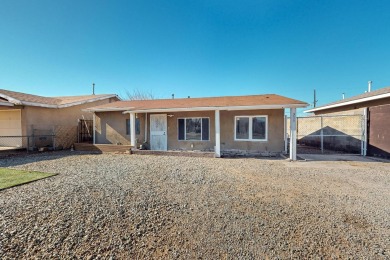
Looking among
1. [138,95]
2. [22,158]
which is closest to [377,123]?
[22,158]

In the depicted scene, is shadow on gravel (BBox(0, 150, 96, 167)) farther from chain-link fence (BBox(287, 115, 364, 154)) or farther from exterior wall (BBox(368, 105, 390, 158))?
exterior wall (BBox(368, 105, 390, 158))

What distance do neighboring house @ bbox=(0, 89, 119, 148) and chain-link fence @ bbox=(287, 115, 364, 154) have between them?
53.8 ft

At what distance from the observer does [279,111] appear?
33.3 ft

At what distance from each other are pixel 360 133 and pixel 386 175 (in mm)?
5130

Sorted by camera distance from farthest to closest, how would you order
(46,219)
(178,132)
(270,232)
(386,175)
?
(178,132), (386,175), (46,219), (270,232)

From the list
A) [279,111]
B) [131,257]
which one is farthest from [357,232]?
[279,111]

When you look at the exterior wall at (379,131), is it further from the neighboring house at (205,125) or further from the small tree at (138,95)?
the small tree at (138,95)

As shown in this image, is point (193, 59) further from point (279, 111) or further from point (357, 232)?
point (357, 232)

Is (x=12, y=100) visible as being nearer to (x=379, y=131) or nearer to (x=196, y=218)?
(x=196, y=218)

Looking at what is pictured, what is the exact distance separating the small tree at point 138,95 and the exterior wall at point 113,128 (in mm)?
23530

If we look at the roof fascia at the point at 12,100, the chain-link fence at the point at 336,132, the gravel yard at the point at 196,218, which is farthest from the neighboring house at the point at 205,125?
the gravel yard at the point at 196,218

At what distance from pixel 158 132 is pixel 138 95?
26.6 meters

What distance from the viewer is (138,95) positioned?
118 feet

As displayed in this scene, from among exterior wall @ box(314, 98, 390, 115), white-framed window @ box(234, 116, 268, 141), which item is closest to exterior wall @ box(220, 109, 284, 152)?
white-framed window @ box(234, 116, 268, 141)
